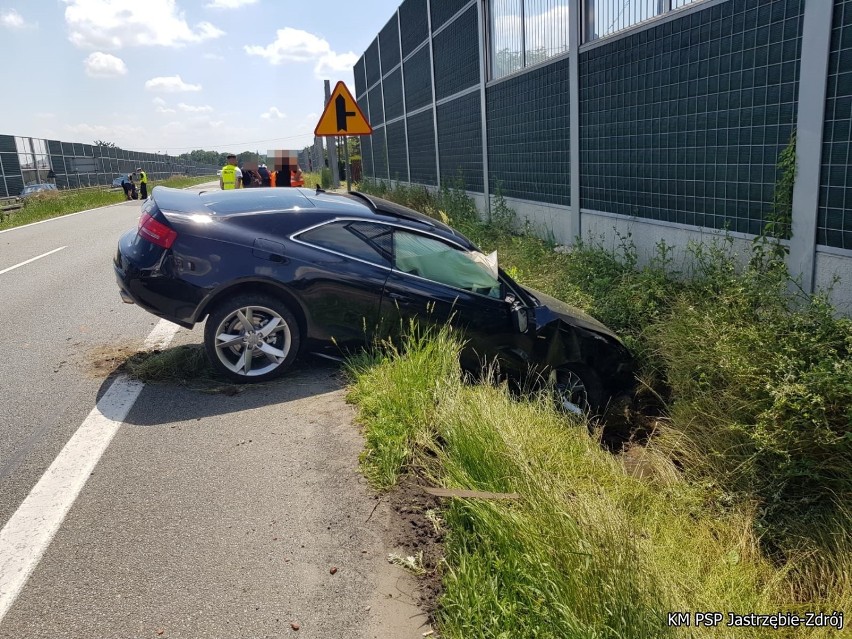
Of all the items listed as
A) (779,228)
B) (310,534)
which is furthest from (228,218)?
(779,228)

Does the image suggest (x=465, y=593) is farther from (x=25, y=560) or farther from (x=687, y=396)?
(x=687, y=396)

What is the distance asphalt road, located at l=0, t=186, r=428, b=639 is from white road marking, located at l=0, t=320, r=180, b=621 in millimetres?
51

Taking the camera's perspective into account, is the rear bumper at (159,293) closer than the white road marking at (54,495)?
No

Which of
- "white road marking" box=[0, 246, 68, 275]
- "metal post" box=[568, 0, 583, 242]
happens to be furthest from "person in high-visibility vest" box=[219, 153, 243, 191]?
"metal post" box=[568, 0, 583, 242]

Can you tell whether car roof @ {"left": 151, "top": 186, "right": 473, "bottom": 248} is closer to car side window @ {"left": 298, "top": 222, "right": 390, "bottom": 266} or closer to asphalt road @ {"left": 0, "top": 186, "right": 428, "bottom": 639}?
car side window @ {"left": 298, "top": 222, "right": 390, "bottom": 266}

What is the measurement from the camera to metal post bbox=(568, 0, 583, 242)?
9789mm

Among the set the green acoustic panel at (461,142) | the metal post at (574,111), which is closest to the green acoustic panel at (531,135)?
the metal post at (574,111)

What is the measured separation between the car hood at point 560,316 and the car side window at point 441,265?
1.32 feet

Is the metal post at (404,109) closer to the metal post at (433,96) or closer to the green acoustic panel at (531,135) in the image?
the metal post at (433,96)

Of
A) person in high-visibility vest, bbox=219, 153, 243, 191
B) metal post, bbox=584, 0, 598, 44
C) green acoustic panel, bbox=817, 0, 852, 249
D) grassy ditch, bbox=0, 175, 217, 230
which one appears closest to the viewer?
green acoustic panel, bbox=817, 0, 852, 249

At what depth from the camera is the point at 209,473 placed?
4207mm

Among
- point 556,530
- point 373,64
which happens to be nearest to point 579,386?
point 556,530

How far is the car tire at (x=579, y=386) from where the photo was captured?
20.8ft

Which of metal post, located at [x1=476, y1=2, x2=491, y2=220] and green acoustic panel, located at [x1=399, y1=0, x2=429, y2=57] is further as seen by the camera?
green acoustic panel, located at [x1=399, y1=0, x2=429, y2=57]
